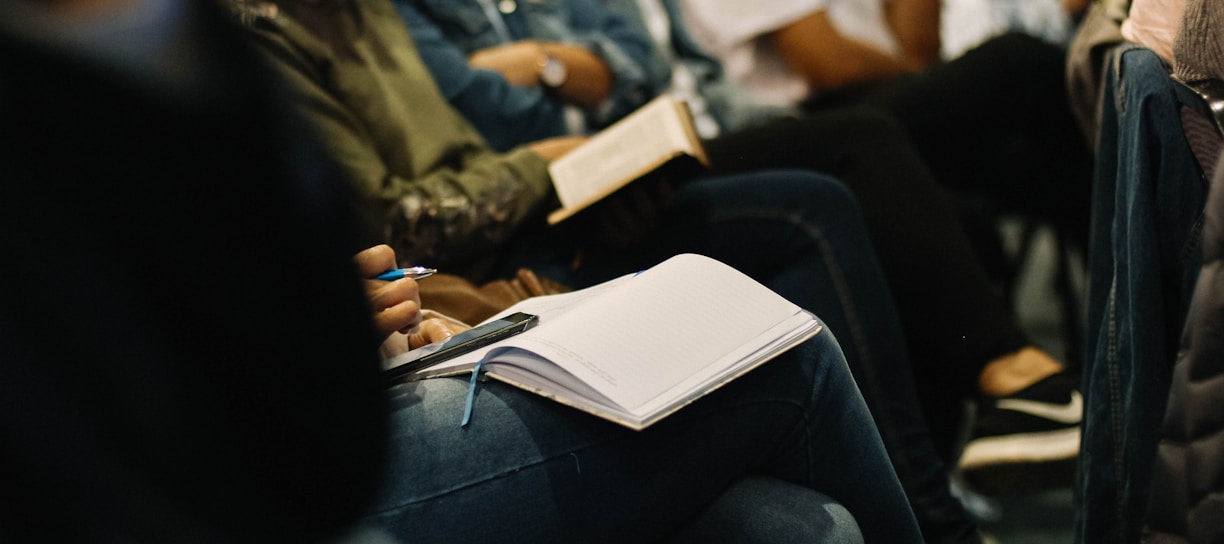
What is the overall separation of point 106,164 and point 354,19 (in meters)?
1.01

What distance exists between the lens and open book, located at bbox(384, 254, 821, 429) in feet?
2.13

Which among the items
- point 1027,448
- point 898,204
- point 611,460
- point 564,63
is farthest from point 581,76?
point 611,460

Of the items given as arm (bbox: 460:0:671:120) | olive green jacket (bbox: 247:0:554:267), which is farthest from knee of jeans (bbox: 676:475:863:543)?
arm (bbox: 460:0:671:120)

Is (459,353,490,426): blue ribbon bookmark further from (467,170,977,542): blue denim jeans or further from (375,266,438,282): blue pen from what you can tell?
(467,170,977,542): blue denim jeans

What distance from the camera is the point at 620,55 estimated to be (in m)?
1.76

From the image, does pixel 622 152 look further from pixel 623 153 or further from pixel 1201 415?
pixel 1201 415

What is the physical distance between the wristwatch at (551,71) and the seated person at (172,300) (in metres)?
1.15

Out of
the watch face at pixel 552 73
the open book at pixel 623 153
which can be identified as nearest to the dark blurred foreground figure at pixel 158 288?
the open book at pixel 623 153

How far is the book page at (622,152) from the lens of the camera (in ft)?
3.83

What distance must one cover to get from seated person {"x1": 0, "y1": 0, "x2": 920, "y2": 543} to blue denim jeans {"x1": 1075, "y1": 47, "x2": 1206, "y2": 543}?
71 cm

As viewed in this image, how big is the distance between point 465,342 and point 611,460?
0.52 ft

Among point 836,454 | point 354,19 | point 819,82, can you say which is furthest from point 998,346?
point 354,19

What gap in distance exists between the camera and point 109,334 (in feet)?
1.32

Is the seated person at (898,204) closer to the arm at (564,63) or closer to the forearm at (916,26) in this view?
the arm at (564,63)
